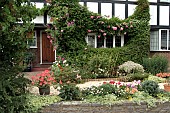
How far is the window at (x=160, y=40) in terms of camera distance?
1495 cm

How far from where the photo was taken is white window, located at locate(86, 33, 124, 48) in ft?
44.4

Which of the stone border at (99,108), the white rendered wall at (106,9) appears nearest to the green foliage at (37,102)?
the stone border at (99,108)

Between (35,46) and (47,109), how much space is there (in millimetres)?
9482

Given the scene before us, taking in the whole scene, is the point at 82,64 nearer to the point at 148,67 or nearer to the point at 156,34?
the point at 148,67

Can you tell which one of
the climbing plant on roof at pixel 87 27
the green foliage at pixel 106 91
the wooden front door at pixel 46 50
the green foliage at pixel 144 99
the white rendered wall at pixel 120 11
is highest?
the white rendered wall at pixel 120 11

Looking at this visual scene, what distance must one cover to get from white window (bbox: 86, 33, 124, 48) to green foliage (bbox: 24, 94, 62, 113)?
813 cm

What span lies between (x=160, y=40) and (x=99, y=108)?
1066 centimetres

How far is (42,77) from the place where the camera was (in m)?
6.23

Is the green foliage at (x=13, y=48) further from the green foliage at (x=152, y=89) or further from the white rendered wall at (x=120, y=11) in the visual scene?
the white rendered wall at (x=120, y=11)

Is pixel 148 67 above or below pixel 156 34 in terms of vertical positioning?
below

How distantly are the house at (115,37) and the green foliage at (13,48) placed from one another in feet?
26.8

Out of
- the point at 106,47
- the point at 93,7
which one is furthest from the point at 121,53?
the point at 93,7

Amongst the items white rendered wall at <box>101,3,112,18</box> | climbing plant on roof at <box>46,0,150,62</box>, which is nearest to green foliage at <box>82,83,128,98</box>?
climbing plant on roof at <box>46,0,150,62</box>

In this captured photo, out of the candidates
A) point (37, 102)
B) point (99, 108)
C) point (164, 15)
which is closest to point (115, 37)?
point (164, 15)
